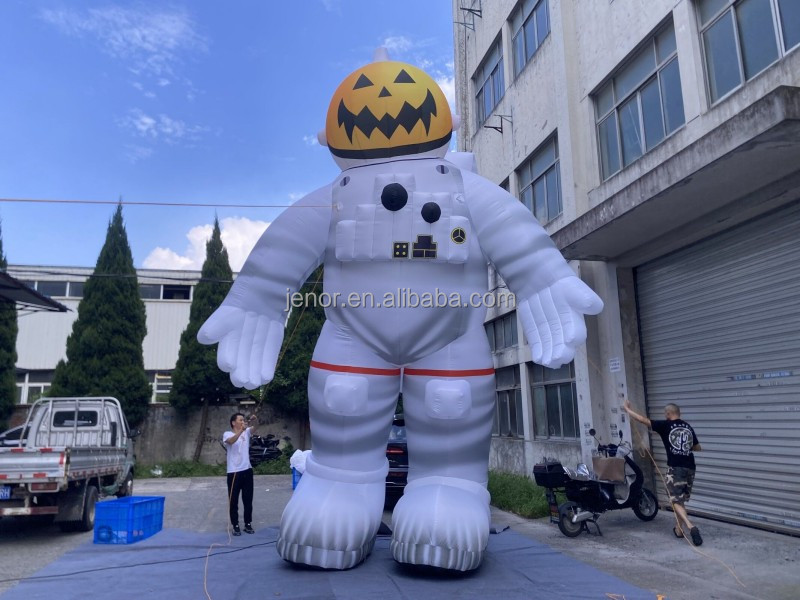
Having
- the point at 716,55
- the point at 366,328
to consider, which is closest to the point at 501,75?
the point at 716,55

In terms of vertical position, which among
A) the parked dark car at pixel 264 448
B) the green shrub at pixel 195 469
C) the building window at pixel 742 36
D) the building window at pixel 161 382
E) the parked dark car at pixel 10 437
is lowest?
the green shrub at pixel 195 469

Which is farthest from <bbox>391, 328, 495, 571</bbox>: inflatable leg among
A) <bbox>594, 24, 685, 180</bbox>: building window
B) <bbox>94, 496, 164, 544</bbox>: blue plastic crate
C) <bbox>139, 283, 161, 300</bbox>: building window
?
<bbox>139, 283, 161, 300</bbox>: building window

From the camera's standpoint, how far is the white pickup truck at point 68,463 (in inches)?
253

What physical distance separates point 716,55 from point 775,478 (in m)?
4.43

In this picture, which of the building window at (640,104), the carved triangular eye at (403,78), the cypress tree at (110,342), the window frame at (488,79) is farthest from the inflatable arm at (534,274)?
the cypress tree at (110,342)

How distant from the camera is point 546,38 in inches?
412

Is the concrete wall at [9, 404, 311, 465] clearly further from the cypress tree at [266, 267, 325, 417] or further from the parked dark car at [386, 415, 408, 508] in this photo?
the parked dark car at [386, 415, 408, 508]

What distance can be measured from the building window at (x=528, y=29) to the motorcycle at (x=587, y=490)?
7.41 metres

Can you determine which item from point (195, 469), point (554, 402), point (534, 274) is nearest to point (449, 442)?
point (534, 274)

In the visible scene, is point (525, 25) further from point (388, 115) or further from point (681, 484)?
point (681, 484)

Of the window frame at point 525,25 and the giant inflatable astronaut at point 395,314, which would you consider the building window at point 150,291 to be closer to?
the window frame at point 525,25

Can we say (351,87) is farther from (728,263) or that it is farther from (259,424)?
(259,424)

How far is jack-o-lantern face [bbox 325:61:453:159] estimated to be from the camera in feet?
14.1

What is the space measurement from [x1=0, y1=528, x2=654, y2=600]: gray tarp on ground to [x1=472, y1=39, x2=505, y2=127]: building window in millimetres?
10337
